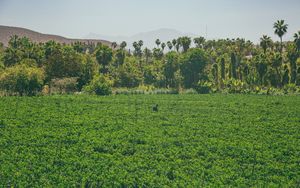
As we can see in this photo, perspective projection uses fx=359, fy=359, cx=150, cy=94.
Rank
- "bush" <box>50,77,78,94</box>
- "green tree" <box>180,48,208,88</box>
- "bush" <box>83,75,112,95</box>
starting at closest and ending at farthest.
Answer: "bush" <box>83,75,112,95</box>
"bush" <box>50,77,78,94</box>
"green tree" <box>180,48,208,88</box>

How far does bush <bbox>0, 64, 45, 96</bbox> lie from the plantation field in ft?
55.3

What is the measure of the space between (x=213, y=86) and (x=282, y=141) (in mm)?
50115

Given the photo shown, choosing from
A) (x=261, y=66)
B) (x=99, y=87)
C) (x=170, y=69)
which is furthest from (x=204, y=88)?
(x=99, y=87)

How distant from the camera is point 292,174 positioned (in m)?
24.9

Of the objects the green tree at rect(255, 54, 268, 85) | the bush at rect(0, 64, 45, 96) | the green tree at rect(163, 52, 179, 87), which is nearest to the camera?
the bush at rect(0, 64, 45, 96)

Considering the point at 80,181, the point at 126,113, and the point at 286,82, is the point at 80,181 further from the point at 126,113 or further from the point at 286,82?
the point at 286,82

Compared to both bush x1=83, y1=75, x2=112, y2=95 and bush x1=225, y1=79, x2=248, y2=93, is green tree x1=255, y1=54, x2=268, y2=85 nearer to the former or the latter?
bush x1=225, y1=79, x2=248, y2=93

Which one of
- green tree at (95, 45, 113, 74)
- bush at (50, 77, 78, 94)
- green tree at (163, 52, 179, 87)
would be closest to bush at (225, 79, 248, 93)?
green tree at (163, 52, 179, 87)

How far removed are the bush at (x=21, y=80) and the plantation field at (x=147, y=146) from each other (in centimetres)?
1685

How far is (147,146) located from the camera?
30.2m

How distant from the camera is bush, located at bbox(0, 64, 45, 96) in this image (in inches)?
2559

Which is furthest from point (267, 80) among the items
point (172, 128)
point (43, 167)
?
point (43, 167)

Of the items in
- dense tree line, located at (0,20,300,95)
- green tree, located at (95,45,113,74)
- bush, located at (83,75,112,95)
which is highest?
green tree, located at (95,45,113,74)

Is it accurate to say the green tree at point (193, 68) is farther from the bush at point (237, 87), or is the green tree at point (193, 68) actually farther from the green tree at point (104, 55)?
the green tree at point (104, 55)
